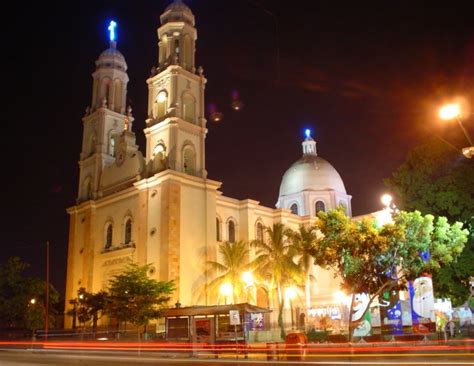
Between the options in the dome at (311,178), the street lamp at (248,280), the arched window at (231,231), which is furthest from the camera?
the dome at (311,178)

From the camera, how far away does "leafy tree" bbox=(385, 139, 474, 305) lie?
25.5 m

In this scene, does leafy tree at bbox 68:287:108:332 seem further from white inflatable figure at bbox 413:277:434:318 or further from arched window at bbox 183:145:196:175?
white inflatable figure at bbox 413:277:434:318

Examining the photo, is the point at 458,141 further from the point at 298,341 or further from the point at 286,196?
the point at 286,196

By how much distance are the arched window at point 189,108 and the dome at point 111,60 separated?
1183 cm

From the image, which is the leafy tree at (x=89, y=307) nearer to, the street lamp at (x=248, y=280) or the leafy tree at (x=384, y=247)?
the street lamp at (x=248, y=280)

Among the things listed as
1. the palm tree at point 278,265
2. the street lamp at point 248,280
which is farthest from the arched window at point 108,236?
the palm tree at point 278,265

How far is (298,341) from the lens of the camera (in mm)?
19406

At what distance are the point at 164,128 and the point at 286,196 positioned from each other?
2675cm

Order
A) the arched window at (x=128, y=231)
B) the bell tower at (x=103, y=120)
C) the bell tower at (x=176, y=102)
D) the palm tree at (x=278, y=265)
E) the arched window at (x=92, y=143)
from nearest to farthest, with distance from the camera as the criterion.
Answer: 1. the palm tree at (x=278, y=265)
2. the bell tower at (x=176, y=102)
3. the arched window at (x=128, y=231)
4. the bell tower at (x=103, y=120)
5. the arched window at (x=92, y=143)

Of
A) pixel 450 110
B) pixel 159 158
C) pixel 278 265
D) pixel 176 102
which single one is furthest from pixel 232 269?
pixel 450 110

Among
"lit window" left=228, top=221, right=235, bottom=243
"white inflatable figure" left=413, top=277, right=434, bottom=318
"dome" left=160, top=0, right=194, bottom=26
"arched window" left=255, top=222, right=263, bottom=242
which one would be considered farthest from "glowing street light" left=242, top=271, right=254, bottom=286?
"dome" left=160, top=0, right=194, bottom=26

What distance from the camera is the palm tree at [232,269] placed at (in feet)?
131

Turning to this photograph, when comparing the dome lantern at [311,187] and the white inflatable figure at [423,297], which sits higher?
the dome lantern at [311,187]

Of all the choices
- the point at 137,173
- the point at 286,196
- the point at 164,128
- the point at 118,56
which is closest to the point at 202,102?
the point at 164,128
